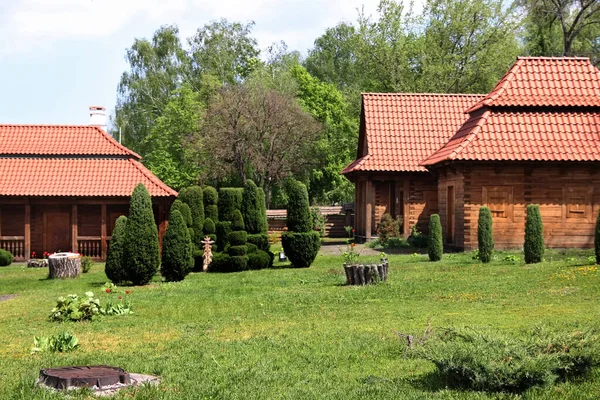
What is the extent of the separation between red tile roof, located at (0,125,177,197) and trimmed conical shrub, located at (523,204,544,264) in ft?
56.4

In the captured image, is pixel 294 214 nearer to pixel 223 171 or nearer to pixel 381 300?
pixel 381 300

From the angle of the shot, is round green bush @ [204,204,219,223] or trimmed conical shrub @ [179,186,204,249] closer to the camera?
trimmed conical shrub @ [179,186,204,249]

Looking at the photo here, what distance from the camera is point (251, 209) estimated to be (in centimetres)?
2683

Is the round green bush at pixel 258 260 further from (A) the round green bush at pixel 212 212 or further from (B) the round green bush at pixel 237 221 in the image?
(A) the round green bush at pixel 212 212

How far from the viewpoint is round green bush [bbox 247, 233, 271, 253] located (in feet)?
88.0

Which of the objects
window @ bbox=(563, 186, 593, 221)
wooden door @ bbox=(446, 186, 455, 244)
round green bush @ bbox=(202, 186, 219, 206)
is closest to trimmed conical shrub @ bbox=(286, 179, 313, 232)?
round green bush @ bbox=(202, 186, 219, 206)

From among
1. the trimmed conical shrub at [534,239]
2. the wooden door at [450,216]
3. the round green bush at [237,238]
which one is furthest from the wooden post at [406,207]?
the trimmed conical shrub at [534,239]

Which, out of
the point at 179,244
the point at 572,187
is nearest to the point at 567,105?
the point at 572,187

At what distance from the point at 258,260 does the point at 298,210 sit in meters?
2.17

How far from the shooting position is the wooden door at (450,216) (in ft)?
100

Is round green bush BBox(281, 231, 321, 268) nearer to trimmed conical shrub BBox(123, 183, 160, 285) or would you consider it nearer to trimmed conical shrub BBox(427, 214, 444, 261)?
trimmed conical shrub BBox(427, 214, 444, 261)

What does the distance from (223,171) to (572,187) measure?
1101 inches

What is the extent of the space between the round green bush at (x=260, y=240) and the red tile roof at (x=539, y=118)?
22.6 feet

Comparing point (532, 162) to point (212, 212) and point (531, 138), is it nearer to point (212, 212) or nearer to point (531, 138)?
point (531, 138)
